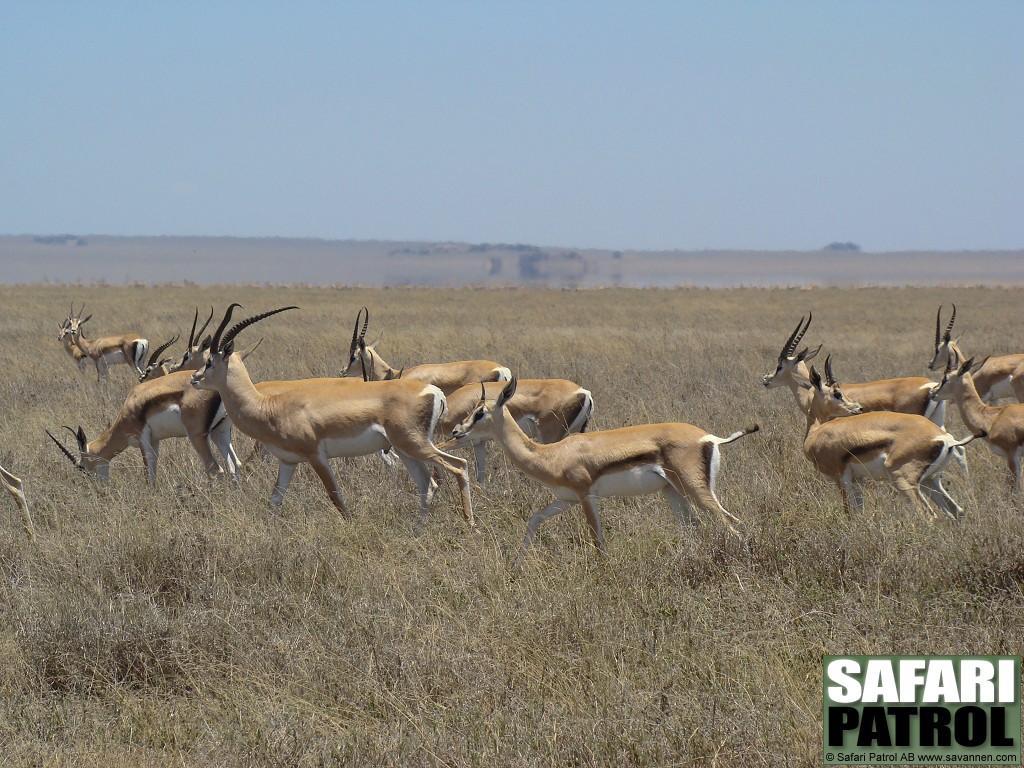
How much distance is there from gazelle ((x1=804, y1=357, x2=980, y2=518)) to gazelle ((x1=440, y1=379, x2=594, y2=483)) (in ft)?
7.21

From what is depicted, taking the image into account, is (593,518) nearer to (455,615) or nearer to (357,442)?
(455,615)

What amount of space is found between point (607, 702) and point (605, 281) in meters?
127

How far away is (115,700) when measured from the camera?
463 cm

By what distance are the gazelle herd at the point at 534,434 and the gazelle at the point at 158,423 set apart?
0.04 ft

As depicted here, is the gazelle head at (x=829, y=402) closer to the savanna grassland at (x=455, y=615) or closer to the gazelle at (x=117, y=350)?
the savanna grassland at (x=455, y=615)

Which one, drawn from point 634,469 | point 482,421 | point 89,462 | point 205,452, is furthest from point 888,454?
point 89,462

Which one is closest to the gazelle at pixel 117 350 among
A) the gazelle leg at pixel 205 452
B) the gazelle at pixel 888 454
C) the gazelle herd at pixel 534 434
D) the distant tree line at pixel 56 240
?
the gazelle herd at pixel 534 434

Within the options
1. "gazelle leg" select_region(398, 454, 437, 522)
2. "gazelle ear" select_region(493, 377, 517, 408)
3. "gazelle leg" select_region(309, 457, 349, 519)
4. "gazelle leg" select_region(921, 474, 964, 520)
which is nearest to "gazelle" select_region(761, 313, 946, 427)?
"gazelle leg" select_region(921, 474, 964, 520)

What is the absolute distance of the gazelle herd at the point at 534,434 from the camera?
6414mm

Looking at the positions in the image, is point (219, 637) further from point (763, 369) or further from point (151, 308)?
point (151, 308)

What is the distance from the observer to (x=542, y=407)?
358 inches

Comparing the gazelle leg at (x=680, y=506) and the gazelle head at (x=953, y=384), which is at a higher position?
the gazelle head at (x=953, y=384)

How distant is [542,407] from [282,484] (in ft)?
7.74

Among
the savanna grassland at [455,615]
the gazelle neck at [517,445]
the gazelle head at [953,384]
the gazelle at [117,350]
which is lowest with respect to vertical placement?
the savanna grassland at [455,615]
